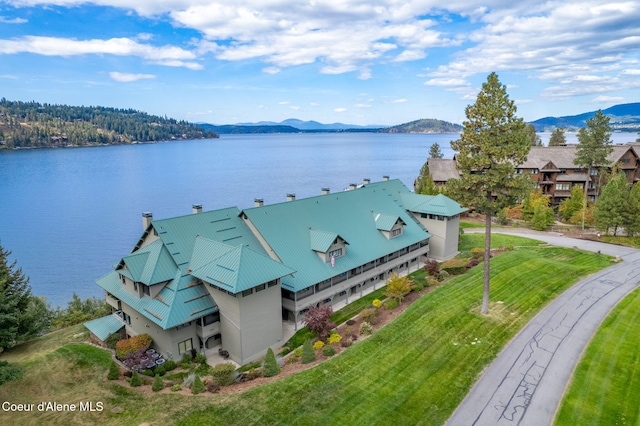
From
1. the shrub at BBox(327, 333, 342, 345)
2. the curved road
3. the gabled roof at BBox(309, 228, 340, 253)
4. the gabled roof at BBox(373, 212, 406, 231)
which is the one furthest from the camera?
the gabled roof at BBox(373, 212, 406, 231)

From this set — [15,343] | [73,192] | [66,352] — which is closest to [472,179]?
[66,352]

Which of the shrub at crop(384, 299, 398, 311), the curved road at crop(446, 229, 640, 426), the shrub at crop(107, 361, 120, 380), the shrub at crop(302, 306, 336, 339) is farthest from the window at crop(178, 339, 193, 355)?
the curved road at crop(446, 229, 640, 426)

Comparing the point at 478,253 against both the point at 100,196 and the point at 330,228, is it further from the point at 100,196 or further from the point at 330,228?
the point at 100,196

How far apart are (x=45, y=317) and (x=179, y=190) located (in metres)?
80.9

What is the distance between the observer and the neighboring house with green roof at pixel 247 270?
2845 cm

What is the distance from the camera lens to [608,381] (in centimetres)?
2250

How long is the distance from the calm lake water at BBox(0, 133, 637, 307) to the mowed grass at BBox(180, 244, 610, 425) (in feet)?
148

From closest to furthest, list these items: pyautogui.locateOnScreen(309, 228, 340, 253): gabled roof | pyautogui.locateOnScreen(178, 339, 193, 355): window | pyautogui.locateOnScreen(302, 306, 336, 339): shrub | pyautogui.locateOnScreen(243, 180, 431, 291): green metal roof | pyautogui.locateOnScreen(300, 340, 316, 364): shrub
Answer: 1. pyautogui.locateOnScreen(300, 340, 316, 364): shrub
2. pyautogui.locateOnScreen(178, 339, 193, 355): window
3. pyautogui.locateOnScreen(302, 306, 336, 339): shrub
4. pyautogui.locateOnScreen(243, 180, 431, 291): green metal roof
5. pyautogui.locateOnScreen(309, 228, 340, 253): gabled roof

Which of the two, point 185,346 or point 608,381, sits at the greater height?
point 608,381

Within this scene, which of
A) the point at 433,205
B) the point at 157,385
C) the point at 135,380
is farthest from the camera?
the point at 433,205

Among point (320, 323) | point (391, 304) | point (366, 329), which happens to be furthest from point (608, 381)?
point (320, 323)

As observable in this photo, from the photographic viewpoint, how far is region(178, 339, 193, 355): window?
28.9m

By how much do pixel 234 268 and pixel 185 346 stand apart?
7.61 metres

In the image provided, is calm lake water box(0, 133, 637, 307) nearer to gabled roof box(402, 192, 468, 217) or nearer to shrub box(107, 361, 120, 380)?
shrub box(107, 361, 120, 380)
